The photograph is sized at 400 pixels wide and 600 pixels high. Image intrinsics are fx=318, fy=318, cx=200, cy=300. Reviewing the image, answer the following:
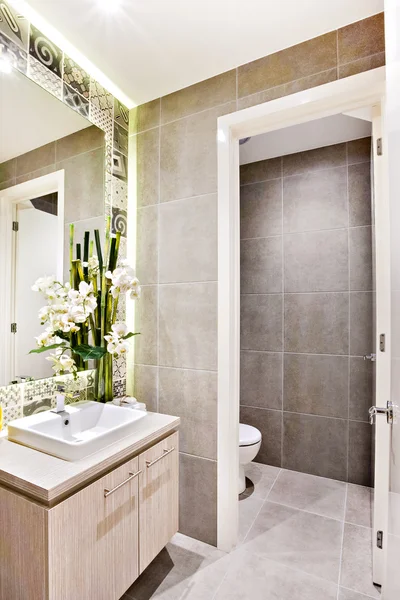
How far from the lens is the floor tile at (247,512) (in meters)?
1.84

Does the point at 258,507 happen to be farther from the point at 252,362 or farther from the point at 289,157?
the point at 289,157

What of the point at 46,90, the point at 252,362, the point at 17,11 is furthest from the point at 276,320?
the point at 17,11

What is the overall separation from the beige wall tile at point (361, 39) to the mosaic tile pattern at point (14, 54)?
1.44m

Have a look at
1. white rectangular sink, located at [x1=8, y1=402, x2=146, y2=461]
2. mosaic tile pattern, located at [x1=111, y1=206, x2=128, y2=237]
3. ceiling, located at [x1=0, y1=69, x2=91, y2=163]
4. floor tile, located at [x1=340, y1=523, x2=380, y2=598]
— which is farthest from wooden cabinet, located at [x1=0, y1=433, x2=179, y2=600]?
ceiling, located at [x1=0, y1=69, x2=91, y2=163]

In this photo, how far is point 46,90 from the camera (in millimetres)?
1534

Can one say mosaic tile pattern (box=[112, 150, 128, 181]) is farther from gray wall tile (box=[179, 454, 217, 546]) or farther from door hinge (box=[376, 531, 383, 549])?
door hinge (box=[376, 531, 383, 549])

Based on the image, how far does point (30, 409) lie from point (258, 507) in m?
1.56

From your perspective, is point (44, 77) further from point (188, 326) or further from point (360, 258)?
point (360, 258)

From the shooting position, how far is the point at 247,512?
2.02 metres

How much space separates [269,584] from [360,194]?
7.99ft

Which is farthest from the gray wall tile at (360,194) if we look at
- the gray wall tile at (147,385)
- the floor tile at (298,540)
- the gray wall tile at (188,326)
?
the floor tile at (298,540)

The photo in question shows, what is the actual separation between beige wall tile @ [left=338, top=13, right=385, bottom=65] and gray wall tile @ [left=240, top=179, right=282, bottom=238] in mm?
1182

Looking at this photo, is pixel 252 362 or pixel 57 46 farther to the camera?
pixel 252 362

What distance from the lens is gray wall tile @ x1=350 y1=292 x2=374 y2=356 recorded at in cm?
Answer: 230
